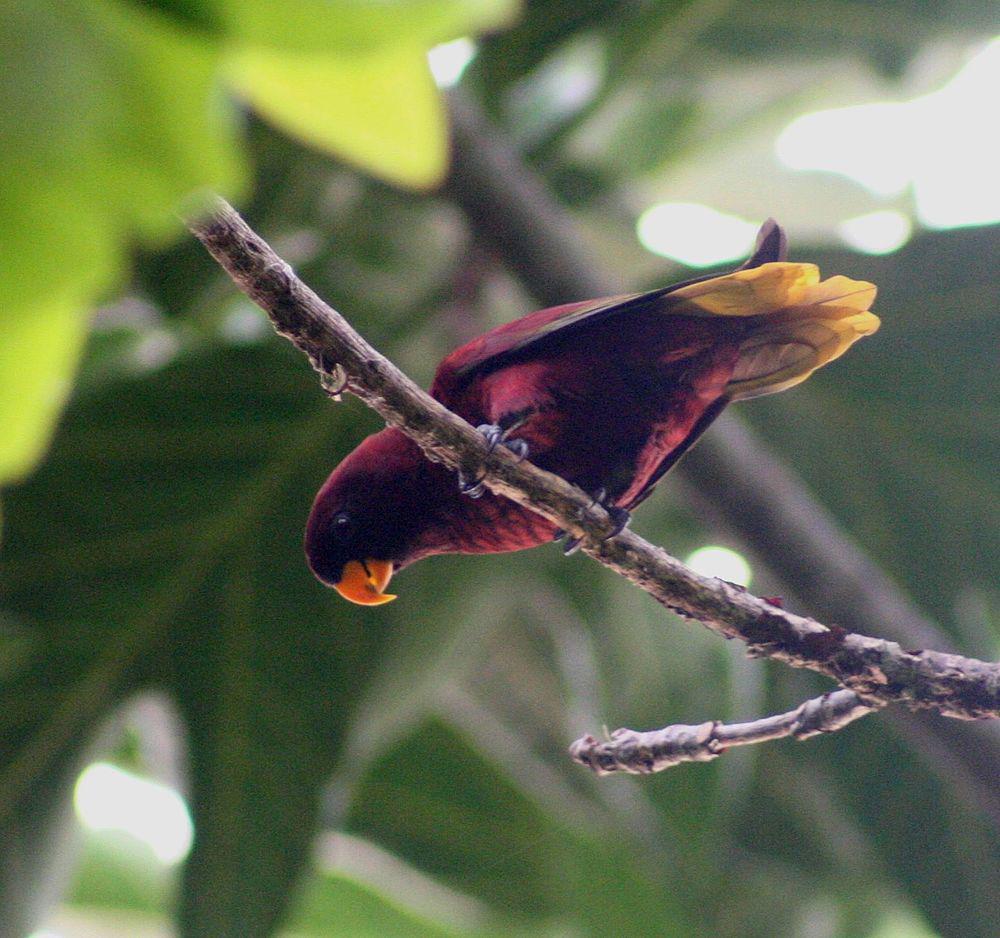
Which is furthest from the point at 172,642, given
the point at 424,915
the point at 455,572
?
the point at 424,915

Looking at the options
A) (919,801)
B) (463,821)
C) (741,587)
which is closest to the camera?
(741,587)

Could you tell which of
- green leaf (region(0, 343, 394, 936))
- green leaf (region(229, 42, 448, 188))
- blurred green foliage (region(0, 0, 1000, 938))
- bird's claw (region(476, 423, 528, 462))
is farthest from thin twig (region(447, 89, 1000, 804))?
green leaf (region(229, 42, 448, 188))

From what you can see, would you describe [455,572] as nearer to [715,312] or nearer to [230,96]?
[715,312]

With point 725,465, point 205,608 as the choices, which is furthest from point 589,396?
point 205,608

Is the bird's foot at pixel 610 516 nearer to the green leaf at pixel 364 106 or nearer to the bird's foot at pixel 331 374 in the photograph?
the bird's foot at pixel 331 374

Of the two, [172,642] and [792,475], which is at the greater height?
[792,475]
